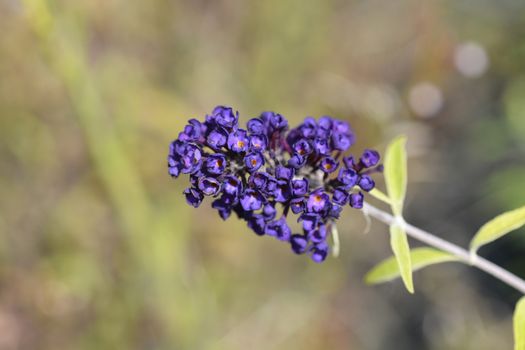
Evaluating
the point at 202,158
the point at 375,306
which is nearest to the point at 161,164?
the point at 375,306

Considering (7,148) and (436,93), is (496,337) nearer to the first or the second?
(436,93)

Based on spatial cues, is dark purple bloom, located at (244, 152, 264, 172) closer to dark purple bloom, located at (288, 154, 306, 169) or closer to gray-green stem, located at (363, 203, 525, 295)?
dark purple bloom, located at (288, 154, 306, 169)

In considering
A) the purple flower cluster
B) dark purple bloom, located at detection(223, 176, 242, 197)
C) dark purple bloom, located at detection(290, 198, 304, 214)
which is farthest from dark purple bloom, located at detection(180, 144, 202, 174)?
dark purple bloom, located at detection(290, 198, 304, 214)

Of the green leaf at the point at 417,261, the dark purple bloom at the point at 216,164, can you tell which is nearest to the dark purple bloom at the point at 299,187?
the dark purple bloom at the point at 216,164

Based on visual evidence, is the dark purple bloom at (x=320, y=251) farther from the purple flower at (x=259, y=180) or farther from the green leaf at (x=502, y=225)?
the green leaf at (x=502, y=225)

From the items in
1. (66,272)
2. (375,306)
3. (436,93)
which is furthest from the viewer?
(375,306)

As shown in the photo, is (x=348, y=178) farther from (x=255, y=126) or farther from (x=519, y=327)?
(x=519, y=327)
